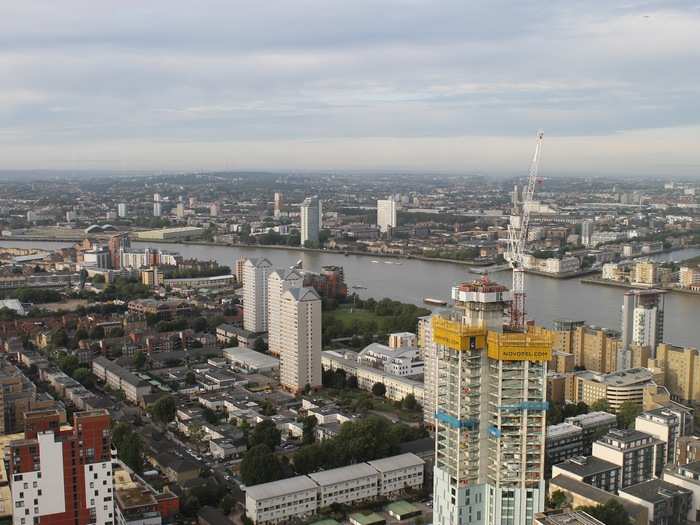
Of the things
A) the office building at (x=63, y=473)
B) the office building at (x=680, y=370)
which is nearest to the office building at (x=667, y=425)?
the office building at (x=680, y=370)

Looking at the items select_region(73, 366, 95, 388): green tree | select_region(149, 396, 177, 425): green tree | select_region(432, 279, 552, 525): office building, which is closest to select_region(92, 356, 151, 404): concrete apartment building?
select_region(73, 366, 95, 388): green tree

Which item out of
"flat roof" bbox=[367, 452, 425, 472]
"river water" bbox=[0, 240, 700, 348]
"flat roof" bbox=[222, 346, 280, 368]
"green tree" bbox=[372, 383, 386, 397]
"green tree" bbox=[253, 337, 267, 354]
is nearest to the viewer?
"flat roof" bbox=[367, 452, 425, 472]

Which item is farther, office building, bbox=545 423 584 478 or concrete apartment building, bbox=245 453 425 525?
office building, bbox=545 423 584 478

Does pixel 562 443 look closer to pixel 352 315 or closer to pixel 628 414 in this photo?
pixel 628 414

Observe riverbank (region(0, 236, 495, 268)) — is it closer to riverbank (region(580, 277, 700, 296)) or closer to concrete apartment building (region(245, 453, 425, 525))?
riverbank (region(580, 277, 700, 296))

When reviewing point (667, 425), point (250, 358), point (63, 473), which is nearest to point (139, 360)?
point (250, 358)

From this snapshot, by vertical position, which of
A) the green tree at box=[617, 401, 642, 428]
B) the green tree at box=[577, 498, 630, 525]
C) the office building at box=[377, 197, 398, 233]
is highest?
the office building at box=[377, 197, 398, 233]

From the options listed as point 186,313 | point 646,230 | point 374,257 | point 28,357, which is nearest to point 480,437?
point 28,357
